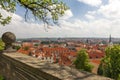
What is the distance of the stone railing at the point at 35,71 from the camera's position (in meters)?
2.91

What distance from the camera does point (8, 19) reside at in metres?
8.45

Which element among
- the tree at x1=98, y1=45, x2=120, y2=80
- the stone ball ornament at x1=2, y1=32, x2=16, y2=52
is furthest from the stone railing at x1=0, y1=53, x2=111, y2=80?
the tree at x1=98, y1=45, x2=120, y2=80

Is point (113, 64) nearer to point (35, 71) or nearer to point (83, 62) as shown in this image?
point (83, 62)

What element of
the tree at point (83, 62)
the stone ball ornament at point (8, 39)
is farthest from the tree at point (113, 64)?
the stone ball ornament at point (8, 39)

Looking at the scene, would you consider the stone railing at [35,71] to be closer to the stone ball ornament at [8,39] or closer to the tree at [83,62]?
the stone ball ornament at [8,39]

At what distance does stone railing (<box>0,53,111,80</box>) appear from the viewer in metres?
2.91

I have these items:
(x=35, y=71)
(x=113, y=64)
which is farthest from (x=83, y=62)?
(x=35, y=71)

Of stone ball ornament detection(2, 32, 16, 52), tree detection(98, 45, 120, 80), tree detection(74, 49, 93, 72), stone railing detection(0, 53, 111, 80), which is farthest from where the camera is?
tree detection(74, 49, 93, 72)

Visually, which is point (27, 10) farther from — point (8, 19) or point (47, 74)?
point (47, 74)

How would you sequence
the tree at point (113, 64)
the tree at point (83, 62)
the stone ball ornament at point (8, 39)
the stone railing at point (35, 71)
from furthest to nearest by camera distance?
the tree at point (83, 62) < the tree at point (113, 64) < the stone ball ornament at point (8, 39) < the stone railing at point (35, 71)

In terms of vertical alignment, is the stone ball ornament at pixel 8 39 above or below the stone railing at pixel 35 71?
above

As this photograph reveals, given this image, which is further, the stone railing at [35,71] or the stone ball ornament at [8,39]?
the stone ball ornament at [8,39]

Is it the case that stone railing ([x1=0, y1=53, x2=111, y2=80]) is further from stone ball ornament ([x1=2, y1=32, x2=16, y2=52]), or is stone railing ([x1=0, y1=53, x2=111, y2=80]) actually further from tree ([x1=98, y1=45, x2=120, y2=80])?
tree ([x1=98, y1=45, x2=120, y2=80])

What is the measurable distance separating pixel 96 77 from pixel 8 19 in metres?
6.31
